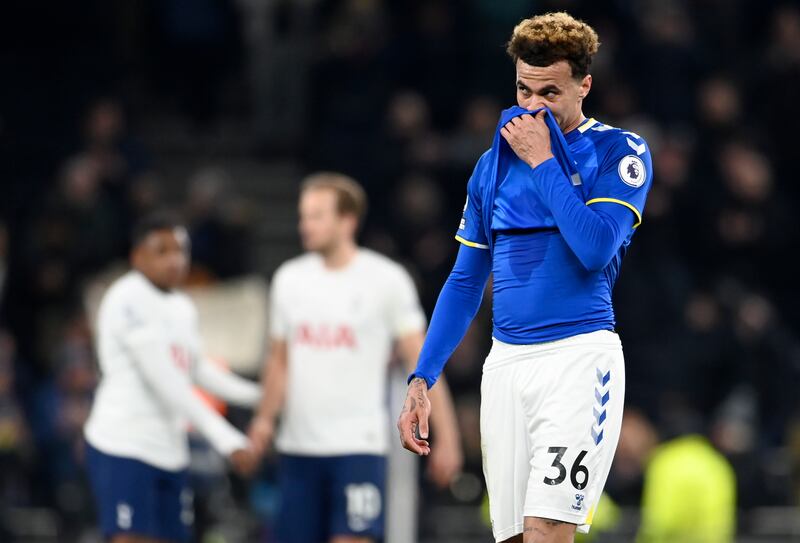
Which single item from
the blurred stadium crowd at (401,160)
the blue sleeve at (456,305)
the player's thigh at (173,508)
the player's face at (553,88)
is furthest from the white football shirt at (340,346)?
the blurred stadium crowd at (401,160)

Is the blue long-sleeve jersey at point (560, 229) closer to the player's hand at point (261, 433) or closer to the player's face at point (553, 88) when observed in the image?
the player's face at point (553, 88)

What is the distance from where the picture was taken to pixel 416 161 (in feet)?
45.6

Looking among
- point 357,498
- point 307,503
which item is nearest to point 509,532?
point 357,498

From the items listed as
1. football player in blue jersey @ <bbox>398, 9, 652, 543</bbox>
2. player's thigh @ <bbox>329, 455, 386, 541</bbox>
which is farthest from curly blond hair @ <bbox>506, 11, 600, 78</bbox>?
player's thigh @ <bbox>329, 455, 386, 541</bbox>

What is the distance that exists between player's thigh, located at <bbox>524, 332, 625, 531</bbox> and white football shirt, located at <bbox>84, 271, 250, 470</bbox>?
2926mm

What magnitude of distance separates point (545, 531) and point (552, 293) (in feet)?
2.55

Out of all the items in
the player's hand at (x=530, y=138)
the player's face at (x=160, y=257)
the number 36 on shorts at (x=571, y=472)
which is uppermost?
the player's hand at (x=530, y=138)

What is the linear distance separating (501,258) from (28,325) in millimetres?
8687

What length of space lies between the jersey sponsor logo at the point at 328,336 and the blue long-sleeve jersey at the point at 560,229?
2870mm

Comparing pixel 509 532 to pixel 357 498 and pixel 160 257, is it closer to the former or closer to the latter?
pixel 357 498

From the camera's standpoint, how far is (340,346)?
842cm

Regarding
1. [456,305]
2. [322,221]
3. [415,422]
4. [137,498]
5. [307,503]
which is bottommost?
[307,503]

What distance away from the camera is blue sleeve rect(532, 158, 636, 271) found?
512cm

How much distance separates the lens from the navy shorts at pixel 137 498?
308 inches
